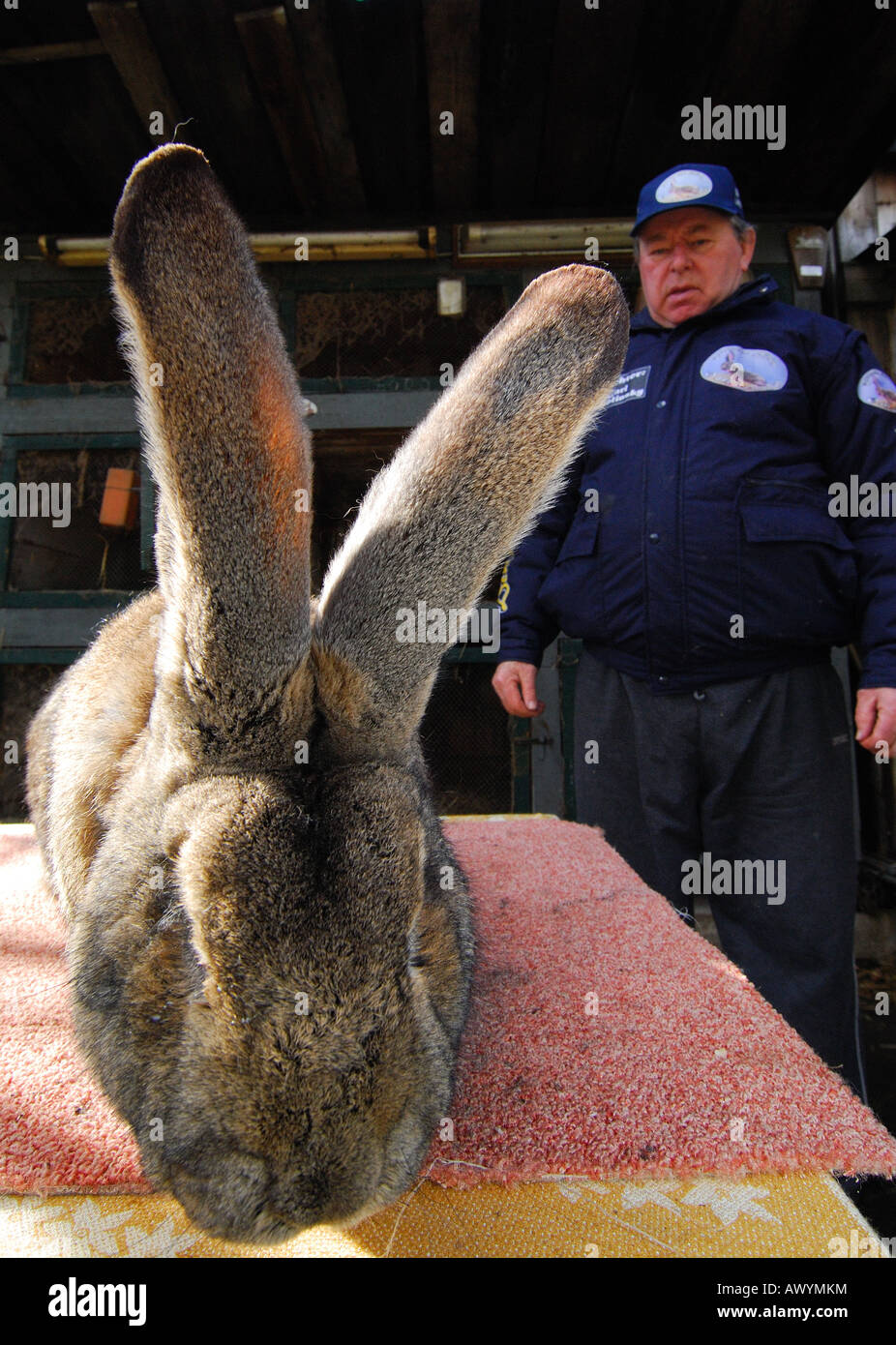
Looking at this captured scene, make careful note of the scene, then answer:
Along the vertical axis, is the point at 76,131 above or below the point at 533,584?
above

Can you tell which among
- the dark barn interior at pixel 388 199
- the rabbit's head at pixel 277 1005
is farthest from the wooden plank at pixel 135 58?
the rabbit's head at pixel 277 1005

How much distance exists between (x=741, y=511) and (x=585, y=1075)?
207cm

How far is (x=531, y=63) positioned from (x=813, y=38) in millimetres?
1387

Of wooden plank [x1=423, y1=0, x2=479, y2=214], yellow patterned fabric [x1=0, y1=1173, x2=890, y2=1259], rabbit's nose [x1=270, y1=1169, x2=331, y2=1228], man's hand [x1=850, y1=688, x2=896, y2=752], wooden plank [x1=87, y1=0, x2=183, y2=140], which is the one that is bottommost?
yellow patterned fabric [x1=0, y1=1173, x2=890, y2=1259]

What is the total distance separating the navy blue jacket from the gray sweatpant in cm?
14

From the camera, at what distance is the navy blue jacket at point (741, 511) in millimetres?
2959

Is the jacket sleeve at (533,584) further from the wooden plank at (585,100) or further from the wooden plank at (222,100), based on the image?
the wooden plank at (222,100)

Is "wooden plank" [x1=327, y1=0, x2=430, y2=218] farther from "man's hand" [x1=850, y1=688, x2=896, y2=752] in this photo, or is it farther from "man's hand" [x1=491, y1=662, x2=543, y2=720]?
"man's hand" [x1=850, y1=688, x2=896, y2=752]

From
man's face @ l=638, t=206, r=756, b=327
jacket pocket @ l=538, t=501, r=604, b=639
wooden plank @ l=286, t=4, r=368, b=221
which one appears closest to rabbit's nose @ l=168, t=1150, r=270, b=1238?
jacket pocket @ l=538, t=501, r=604, b=639

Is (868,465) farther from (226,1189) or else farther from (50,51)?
(50,51)

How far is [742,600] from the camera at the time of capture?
2969 millimetres

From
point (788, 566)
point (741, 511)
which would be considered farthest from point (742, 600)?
point (741, 511)

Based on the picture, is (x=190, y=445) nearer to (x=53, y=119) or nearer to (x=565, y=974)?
(x=565, y=974)

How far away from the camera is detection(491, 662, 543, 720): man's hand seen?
340 centimetres
